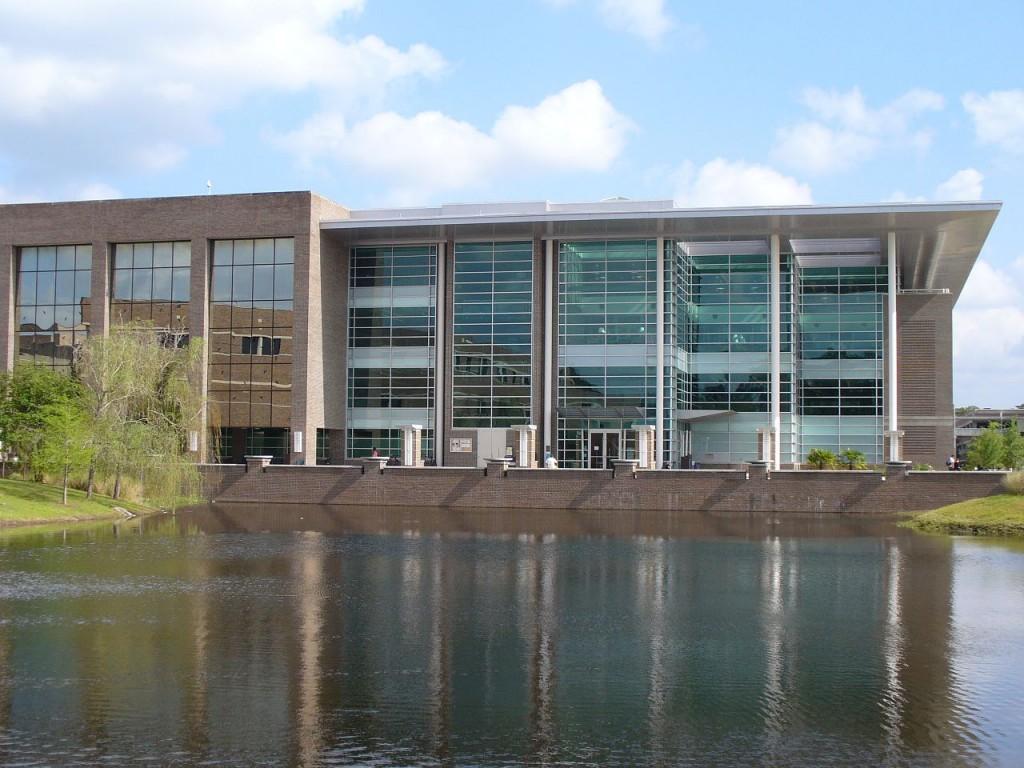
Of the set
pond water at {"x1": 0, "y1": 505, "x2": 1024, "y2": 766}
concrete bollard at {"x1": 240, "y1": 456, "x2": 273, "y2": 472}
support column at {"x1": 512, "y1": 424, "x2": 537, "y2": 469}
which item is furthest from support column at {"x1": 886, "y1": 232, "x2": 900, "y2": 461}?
concrete bollard at {"x1": 240, "y1": 456, "x2": 273, "y2": 472}

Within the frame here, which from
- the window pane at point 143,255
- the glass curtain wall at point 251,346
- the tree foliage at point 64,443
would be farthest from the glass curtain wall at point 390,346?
the tree foliage at point 64,443

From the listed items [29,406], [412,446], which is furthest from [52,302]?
[412,446]

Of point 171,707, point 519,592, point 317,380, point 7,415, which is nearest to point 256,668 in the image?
point 171,707

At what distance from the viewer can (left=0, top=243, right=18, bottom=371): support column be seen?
5509cm

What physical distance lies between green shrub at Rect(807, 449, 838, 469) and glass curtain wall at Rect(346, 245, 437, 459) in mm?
18608

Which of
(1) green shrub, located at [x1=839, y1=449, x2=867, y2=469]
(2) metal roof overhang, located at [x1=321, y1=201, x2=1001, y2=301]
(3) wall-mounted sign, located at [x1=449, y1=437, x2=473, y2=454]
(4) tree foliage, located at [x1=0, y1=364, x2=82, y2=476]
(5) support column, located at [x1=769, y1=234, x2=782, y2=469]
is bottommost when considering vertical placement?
(1) green shrub, located at [x1=839, y1=449, x2=867, y2=469]

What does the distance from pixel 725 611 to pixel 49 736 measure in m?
11.2

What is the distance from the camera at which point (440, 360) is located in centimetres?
5362

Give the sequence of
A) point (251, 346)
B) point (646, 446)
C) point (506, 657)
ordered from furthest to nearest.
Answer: point (251, 346)
point (646, 446)
point (506, 657)

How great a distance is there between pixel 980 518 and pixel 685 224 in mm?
21447

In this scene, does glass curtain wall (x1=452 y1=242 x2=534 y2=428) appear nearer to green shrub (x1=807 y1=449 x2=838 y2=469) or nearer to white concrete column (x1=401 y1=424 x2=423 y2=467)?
white concrete column (x1=401 y1=424 x2=423 y2=467)

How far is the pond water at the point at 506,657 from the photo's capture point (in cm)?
1095

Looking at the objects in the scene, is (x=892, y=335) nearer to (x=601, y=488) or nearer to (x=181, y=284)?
(x=601, y=488)

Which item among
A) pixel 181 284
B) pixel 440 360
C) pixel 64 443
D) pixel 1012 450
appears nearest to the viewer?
pixel 64 443
